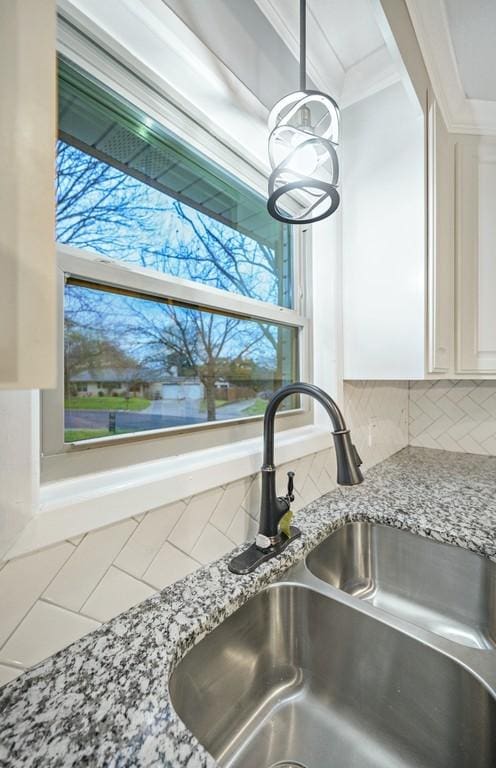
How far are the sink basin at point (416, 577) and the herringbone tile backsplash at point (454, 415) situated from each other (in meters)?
1.10

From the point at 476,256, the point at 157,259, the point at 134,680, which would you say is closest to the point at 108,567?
the point at 134,680

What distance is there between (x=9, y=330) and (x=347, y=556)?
109 cm

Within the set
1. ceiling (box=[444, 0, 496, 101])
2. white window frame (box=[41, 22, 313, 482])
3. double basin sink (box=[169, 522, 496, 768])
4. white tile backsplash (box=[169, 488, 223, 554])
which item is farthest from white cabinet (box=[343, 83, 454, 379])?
white tile backsplash (box=[169, 488, 223, 554])

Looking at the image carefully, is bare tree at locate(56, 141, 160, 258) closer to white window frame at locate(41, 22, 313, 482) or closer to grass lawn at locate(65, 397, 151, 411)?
white window frame at locate(41, 22, 313, 482)

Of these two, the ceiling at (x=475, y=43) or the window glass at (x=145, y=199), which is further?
the ceiling at (x=475, y=43)

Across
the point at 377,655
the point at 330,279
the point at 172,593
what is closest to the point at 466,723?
the point at 377,655

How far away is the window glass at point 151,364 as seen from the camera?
680mm

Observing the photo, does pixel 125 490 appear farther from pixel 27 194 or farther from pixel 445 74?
pixel 445 74

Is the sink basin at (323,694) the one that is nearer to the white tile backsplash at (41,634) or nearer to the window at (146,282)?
the white tile backsplash at (41,634)

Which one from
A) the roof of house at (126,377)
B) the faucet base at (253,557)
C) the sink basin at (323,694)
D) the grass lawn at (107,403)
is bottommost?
the sink basin at (323,694)

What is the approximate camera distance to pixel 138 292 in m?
0.77

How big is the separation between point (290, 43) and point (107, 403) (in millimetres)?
1132

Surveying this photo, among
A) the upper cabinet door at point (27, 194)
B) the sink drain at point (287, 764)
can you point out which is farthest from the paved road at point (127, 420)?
the sink drain at point (287, 764)

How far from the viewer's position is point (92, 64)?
0.68m
